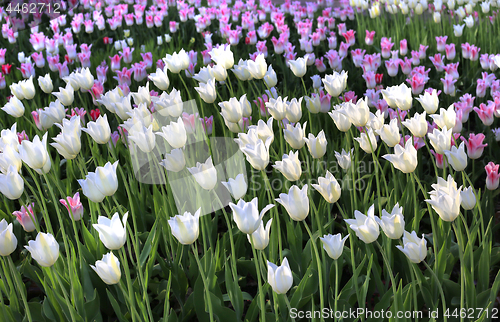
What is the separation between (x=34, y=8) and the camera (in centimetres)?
663

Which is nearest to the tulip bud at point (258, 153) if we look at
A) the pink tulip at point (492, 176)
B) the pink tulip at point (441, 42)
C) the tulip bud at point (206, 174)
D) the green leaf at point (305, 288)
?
the tulip bud at point (206, 174)

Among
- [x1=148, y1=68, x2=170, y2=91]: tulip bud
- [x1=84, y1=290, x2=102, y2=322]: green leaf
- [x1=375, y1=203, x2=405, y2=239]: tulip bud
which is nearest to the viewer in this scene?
[x1=375, y1=203, x2=405, y2=239]: tulip bud

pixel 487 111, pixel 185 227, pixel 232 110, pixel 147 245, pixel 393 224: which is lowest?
pixel 147 245

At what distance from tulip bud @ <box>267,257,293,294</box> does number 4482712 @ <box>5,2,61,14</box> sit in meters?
6.87

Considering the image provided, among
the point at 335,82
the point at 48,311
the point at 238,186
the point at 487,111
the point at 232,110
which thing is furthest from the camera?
the point at 487,111

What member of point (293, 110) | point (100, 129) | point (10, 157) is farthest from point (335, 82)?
point (10, 157)

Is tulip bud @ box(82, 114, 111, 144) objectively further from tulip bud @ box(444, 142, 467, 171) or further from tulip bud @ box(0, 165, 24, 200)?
tulip bud @ box(444, 142, 467, 171)

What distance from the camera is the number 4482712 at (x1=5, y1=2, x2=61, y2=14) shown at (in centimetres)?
645

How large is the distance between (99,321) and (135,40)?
4.66 meters

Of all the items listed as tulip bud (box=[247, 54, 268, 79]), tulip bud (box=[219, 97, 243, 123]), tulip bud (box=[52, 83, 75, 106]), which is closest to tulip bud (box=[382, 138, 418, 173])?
tulip bud (box=[219, 97, 243, 123])

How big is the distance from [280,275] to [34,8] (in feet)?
23.2

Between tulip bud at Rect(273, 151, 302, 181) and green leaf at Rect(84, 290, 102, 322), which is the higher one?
tulip bud at Rect(273, 151, 302, 181)

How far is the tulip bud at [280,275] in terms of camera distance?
1066 mm

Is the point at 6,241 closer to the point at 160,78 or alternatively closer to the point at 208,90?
the point at 208,90
